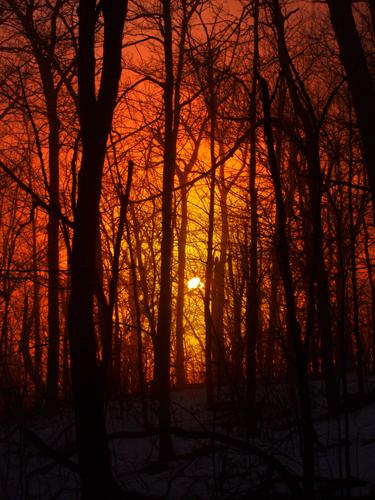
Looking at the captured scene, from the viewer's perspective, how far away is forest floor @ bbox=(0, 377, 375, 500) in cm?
301

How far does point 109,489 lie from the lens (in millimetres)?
3045

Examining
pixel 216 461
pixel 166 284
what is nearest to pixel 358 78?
pixel 166 284

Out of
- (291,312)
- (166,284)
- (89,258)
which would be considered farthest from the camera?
(166,284)

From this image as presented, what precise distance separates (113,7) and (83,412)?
2331 millimetres

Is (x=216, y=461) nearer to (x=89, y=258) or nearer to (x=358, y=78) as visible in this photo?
(x=89, y=258)

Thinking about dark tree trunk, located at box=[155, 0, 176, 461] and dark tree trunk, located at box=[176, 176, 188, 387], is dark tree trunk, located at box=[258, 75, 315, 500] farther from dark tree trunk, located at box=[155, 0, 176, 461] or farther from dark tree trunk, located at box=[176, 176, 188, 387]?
dark tree trunk, located at box=[176, 176, 188, 387]

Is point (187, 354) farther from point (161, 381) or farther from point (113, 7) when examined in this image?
point (113, 7)

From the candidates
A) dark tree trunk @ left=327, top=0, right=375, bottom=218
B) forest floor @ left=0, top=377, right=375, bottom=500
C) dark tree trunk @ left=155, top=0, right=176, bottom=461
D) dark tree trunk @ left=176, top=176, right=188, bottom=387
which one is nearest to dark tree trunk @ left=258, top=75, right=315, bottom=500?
forest floor @ left=0, top=377, right=375, bottom=500

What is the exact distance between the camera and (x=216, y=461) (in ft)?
16.8

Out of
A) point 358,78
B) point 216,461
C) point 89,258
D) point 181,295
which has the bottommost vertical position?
point 216,461

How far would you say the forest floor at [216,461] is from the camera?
9.88ft

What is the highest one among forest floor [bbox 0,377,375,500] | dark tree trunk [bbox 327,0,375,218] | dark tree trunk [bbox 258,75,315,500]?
dark tree trunk [bbox 327,0,375,218]

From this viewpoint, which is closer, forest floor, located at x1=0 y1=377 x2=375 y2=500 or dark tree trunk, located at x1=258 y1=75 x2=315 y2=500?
dark tree trunk, located at x1=258 y1=75 x2=315 y2=500

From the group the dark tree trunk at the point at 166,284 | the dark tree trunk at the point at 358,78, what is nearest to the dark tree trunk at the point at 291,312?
the dark tree trunk at the point at 358,78
